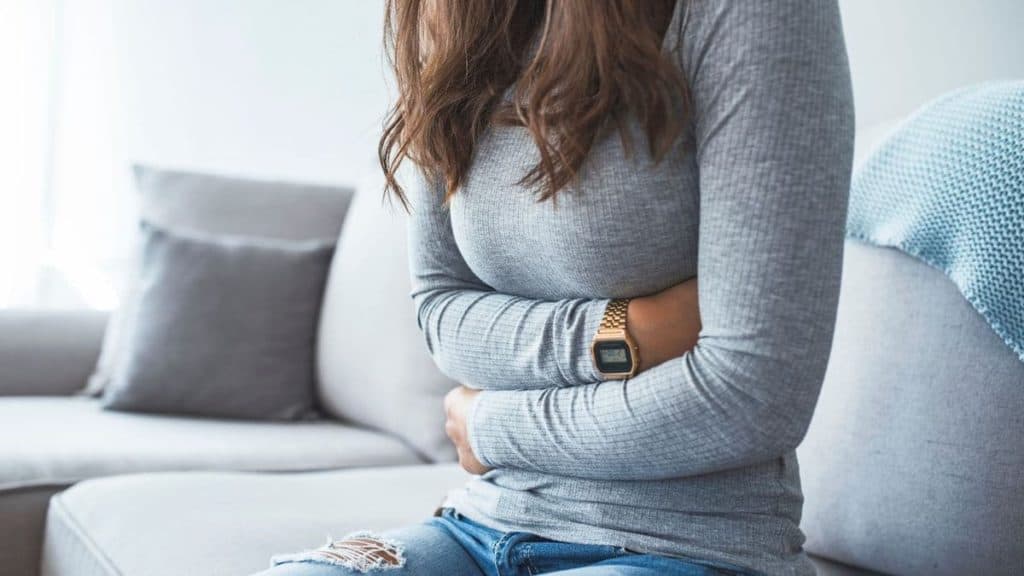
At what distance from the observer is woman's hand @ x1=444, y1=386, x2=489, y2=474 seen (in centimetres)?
105

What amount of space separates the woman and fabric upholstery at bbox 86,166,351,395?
131cm

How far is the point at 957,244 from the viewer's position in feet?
3.50

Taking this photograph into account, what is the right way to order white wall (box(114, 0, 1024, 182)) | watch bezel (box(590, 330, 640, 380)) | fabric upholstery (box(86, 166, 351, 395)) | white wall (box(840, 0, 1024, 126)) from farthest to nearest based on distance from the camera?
1. white wall (box(114, 0, 1024, 182))
2. fabric upholstery (box(86, 166, 351, 395))
3. white wall (box(840, 0, 1024, 126))
4. watch bezel (box(590, 330, 640, 380))

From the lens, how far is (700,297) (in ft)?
2.78

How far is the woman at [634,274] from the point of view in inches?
31.6

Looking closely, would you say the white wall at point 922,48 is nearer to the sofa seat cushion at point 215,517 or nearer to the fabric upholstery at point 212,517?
the sofa seat cushion at point 215,517

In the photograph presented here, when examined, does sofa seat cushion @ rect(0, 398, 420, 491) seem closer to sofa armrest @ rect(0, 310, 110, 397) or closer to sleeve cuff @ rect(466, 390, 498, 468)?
sofa armrest @ rect(0, 310, 110, 397)

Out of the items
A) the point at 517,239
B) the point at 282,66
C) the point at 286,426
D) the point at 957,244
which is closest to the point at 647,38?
the point at 517,239

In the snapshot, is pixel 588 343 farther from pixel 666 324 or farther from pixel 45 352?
→ pixel 45 352

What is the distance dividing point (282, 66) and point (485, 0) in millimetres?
2238

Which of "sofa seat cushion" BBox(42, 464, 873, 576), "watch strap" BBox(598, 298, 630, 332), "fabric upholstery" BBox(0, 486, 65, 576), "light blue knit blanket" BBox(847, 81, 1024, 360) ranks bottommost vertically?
"fabric upholstery" BBox(0, 486, 65, 576)

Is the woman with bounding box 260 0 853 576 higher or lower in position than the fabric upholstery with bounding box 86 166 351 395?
higher

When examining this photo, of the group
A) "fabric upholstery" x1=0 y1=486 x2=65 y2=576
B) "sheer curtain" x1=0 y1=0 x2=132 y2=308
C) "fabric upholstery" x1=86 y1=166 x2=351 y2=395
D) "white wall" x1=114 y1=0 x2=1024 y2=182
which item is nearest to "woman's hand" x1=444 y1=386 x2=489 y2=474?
"fabric upholstery" x1=0 y1=486 x2=65 y2=576

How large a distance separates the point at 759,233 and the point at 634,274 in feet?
0.48
